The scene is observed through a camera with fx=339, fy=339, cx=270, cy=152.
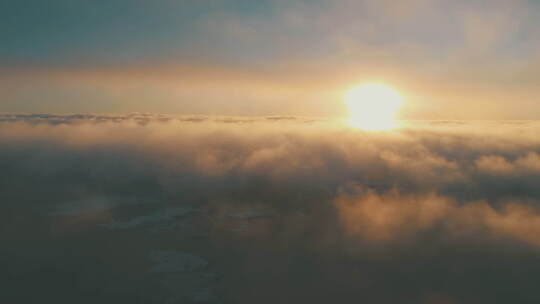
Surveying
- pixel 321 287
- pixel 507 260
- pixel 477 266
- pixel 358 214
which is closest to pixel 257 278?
pixel 321 287

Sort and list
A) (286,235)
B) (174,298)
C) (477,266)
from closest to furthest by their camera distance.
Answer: (174,298), (477,266), (286,235)

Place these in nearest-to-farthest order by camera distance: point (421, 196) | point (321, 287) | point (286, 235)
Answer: point (321, 287) < point (286, 235) < point (421, 196)

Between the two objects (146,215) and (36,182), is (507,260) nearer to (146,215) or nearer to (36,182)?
(146,215)

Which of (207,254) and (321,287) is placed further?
(207,254)

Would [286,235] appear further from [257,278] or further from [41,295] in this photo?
[41,295]

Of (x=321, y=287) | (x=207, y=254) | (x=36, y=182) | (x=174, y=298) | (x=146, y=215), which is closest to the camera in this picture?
(x=174, y=298)

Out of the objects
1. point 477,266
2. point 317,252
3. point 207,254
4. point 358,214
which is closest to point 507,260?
point 477,266

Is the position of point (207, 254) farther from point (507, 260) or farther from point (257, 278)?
point (507, 260)

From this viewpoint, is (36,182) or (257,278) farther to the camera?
(36,182)

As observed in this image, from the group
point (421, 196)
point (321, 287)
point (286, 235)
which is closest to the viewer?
point (321, 287)
